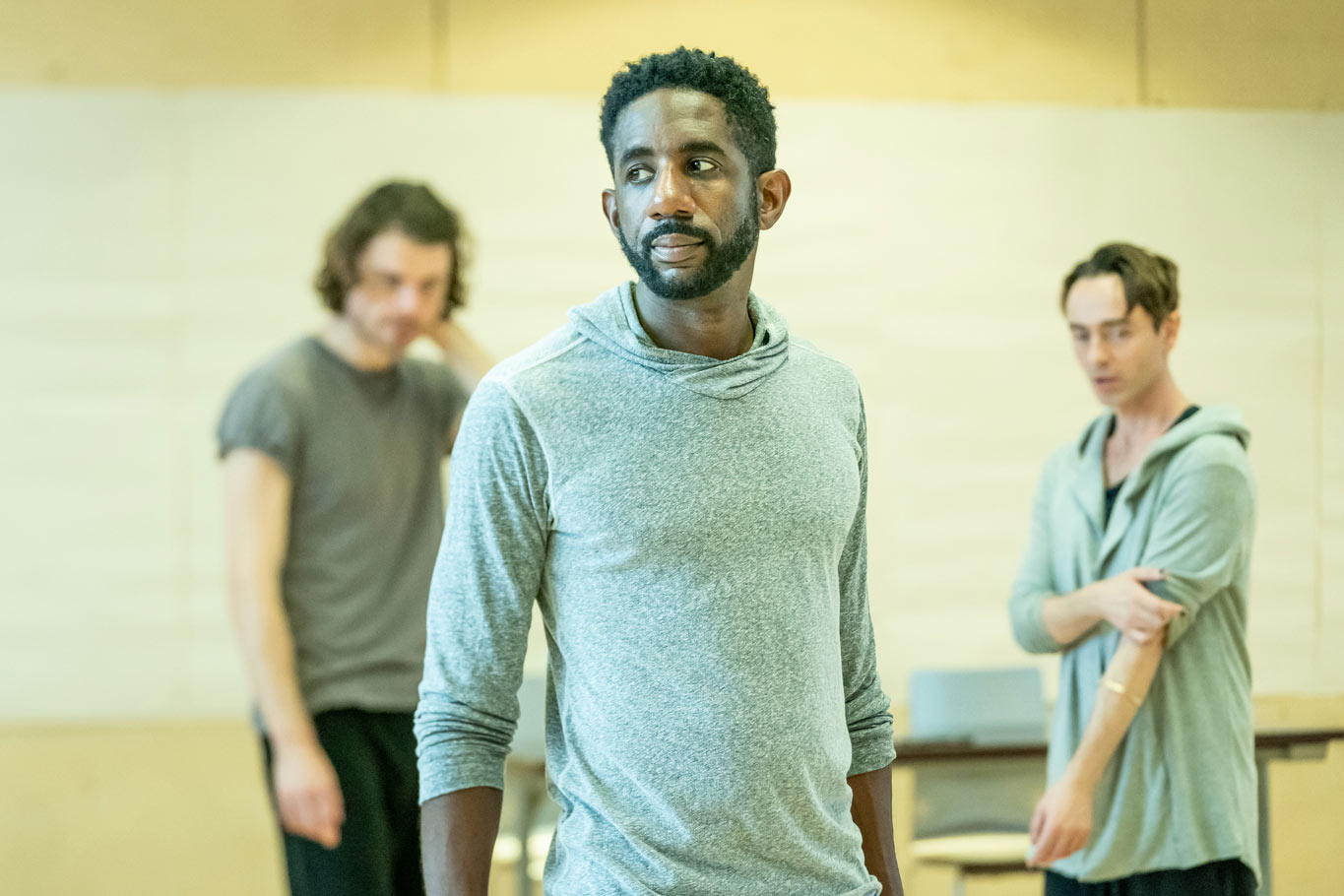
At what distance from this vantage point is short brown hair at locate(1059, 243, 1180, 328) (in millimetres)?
2357

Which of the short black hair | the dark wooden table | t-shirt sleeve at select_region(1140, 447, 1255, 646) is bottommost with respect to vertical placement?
the dark wooden table

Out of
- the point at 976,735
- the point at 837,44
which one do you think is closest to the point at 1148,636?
the point at 976,735

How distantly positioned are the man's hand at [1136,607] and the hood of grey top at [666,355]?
1034 millimetres

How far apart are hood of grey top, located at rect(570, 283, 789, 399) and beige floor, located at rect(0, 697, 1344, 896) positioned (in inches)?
111

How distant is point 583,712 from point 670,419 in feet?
0.93

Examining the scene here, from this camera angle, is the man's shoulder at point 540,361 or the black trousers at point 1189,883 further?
the black trousers at point 1189,883

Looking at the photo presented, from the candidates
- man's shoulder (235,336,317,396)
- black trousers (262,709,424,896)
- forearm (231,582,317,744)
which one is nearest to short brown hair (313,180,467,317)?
man's shoulder (235,336,317,396)

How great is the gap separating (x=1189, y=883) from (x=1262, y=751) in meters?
0.82

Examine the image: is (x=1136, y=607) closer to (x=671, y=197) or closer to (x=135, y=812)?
(x=671, y=197)

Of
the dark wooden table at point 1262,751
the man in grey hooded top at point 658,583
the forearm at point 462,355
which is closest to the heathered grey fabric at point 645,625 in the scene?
the man in grey hooded top at point 658,583

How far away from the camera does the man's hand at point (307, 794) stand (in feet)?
7.36

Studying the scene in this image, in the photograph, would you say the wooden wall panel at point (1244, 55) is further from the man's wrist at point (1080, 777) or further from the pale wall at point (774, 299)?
the man's wrist at point (1080, 777)

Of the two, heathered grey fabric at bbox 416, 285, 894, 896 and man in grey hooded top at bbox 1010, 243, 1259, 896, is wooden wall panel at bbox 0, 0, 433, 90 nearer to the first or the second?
man in grey hooded top at bbox 1010, 243, 1259, 896

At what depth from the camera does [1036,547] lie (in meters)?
2.50
